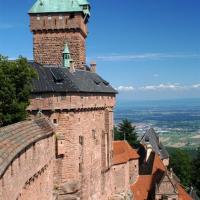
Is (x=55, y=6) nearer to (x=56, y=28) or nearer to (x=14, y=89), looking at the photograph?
(x=56, y=28)

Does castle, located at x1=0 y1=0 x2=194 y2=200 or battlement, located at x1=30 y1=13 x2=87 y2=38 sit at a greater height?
battlement, located at x1=30 y1=13 x2=87 y2=38

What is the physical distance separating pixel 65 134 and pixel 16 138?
507 inches

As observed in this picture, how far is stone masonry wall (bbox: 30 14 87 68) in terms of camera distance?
39.5 m

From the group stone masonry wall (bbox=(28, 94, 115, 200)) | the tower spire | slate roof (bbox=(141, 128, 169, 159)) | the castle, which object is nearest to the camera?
the castle

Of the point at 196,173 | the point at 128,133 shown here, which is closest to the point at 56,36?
the point at 128,133

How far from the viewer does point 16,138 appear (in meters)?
17.7

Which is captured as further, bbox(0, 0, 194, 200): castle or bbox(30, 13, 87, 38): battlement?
bbox(30, 13, 87, 38): battlement

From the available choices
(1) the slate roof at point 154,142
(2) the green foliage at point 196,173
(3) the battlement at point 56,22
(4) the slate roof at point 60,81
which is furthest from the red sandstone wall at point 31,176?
(2) the green foliage at point 196,173

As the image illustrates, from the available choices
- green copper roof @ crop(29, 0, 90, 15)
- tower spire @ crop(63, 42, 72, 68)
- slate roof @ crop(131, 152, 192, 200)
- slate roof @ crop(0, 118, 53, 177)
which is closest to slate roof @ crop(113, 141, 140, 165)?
slate roof @ crop(131, 152, 192, 200)

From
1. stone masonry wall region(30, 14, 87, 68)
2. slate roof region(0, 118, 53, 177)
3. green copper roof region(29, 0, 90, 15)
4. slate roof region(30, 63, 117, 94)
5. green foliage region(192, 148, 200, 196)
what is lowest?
green foliage region(192, 148, 200, 196)

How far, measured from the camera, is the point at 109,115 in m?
41.0

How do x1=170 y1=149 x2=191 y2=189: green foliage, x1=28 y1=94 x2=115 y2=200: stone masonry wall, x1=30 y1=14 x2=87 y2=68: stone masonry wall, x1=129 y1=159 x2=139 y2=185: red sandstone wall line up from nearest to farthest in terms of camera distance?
x1=28 y1=94 x2=115 y2=200: stone masonry wall → x1=30 y1=14 x2=87 y2=68: stone masonry wall → x1=129 y1=159 x2=139 y2=185: red sandstone wall → x1=170 y1=149 x2=191 y2=189: green foliage

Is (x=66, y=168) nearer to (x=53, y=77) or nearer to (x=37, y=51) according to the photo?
(x=53, y=77)

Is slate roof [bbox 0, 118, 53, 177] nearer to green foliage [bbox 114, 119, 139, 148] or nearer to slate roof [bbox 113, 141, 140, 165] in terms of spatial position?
slate roof [bbox 113, 141, 140, 165]
